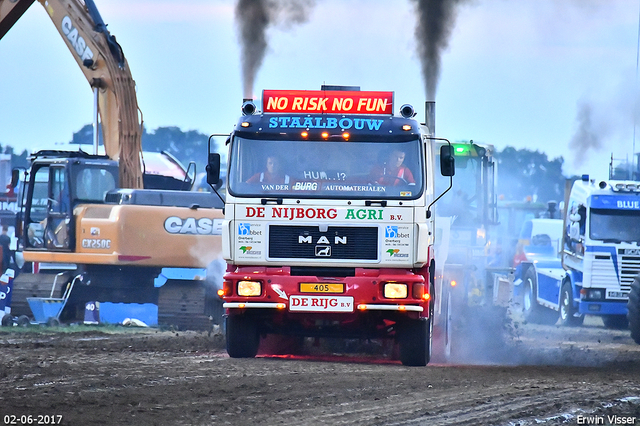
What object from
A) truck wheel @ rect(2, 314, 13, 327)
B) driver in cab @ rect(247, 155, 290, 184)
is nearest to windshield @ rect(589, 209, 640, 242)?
truck wheel @ rect(2, 314, 13, 327)

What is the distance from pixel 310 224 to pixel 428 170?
5.29 feet

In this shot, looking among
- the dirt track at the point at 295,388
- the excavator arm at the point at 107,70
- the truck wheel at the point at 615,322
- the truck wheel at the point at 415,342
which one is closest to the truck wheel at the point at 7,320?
the excavator arm at the point at 107,70

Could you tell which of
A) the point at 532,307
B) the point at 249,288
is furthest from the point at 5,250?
the point at 249,288

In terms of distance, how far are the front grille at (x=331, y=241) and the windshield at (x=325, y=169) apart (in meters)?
0.40

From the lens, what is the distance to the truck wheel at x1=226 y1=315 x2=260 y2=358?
13336 mm

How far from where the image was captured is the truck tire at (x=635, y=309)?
1933 cm

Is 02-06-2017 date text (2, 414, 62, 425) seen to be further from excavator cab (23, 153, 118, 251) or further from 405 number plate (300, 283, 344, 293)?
excavator cab (23, 153, 118, 251)

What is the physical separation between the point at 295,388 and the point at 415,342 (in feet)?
9.89

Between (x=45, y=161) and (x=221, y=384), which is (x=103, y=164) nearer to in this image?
(x=45, y=161)

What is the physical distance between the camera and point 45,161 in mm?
21297

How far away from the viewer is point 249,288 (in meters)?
12.7

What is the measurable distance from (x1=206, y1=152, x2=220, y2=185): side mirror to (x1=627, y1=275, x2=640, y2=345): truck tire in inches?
369

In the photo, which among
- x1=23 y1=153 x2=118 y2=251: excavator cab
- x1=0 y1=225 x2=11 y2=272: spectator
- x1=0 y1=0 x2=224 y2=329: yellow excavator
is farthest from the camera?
x1=0 y1=225 x2=11 y2=272: spectator

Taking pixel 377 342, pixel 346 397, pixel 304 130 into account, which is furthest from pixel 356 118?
pixel 346 397
